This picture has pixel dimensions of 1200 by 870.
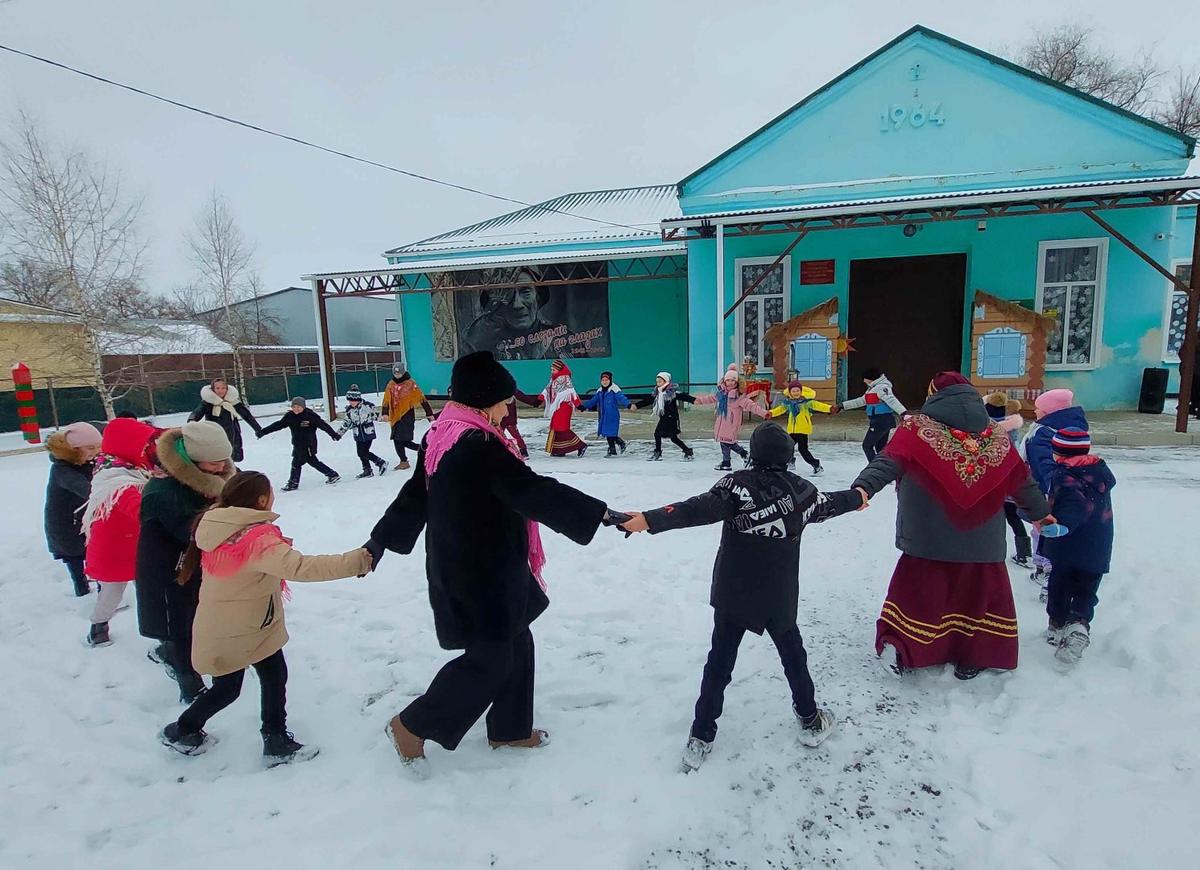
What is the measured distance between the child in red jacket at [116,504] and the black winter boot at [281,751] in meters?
1.59

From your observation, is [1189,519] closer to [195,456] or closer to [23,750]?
[195,456]

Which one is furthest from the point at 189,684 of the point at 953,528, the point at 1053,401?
the point at 1053,401

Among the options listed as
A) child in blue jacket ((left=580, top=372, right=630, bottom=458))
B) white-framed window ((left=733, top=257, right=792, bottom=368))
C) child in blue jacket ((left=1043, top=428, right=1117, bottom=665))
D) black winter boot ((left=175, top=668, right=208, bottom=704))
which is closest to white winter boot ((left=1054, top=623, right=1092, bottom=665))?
child in blue jacket ((left=1043, top=428, right=1117, bottom=665))

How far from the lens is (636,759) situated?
279 centimetres

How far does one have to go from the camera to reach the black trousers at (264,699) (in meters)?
2.79

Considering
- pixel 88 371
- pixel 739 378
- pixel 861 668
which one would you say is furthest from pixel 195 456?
pixel 88 371

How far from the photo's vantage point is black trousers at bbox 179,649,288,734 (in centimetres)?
279

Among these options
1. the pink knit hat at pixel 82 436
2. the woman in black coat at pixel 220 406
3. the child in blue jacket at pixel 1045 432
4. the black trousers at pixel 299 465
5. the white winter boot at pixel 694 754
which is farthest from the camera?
the black trousers at pixel 299 465

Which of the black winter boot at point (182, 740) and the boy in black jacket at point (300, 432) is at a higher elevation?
the boy in black jacket at point (300, 432)

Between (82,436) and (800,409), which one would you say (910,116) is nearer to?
(800,409)

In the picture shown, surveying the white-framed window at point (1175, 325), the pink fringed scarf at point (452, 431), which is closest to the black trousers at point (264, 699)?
the pink fringed scarf at point (452, 431)

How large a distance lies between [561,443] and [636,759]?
7.48 m

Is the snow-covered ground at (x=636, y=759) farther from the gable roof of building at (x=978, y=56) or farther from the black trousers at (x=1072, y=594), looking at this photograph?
the gable roof of building at (x=978, y=56)

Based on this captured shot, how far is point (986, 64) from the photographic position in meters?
11.6
